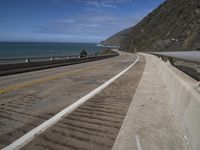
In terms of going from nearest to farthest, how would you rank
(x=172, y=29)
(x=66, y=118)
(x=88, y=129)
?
(x=88, y=129)
(x=66, y=118)
(x=172, y=29)

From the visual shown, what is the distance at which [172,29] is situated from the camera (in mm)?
60781

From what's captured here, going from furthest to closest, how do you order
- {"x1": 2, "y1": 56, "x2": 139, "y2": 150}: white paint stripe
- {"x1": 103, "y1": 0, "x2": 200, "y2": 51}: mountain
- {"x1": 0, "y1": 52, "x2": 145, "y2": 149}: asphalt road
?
{"x1": 103, "y1": 0, "x2": 200, "y2": 51}: mountain → {"x1": 0, "y1": 52, "x2": 145, "y2": 149}: asphalt road → {"x1": 2, "y1": 56, "x2": 139, "y2": 150}: white paint stripe

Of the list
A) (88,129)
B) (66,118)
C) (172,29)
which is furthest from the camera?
(172,29)

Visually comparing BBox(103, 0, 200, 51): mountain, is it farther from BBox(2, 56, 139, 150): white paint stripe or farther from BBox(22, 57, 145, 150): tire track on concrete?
BBox(2, 56, 139, 150): white paint stripe

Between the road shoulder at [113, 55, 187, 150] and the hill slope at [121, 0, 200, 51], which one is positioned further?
the hill slope at [121, 0, 200, 51]

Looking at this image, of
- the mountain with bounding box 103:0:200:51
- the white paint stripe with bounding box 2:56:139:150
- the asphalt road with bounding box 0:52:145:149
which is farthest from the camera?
the mountain with bounding box 103:0:200:51

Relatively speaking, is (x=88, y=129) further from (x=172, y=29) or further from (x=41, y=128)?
(x=172, y=29)

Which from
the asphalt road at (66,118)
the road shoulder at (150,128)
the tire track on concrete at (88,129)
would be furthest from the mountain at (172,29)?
the tire track on concrete at (88,129)

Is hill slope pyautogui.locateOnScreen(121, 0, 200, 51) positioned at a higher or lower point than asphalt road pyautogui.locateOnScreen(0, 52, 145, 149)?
higher

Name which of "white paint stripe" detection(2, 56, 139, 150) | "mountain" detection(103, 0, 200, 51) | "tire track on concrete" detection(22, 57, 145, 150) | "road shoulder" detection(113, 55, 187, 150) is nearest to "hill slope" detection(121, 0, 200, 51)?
"mountain" detection(103, 0, 200, 51)

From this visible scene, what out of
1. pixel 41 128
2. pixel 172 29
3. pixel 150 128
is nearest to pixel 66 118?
pixel 41 128

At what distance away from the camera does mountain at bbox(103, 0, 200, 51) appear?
1762 inches

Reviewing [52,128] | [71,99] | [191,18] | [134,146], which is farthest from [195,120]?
[191,18]

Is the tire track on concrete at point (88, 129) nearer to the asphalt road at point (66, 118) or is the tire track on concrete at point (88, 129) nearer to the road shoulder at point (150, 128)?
the asphalt road at point (66, 118)
